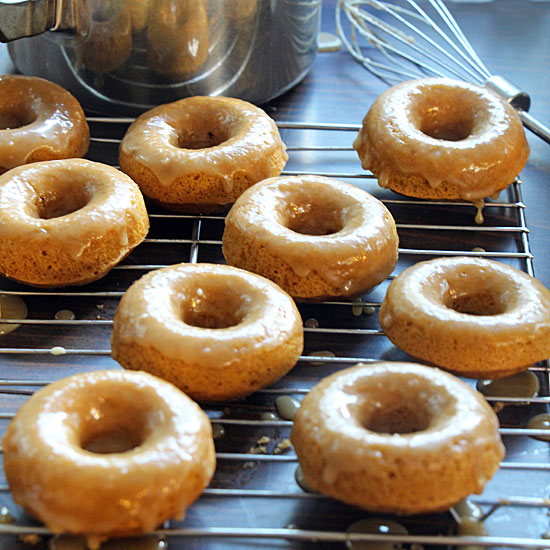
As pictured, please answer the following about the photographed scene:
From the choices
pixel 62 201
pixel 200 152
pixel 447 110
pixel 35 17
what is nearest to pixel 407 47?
pixel 447 110

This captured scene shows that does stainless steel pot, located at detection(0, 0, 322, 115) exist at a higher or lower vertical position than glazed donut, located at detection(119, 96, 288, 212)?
higher

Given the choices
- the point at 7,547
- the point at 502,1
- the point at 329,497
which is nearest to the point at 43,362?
the point at 7,547

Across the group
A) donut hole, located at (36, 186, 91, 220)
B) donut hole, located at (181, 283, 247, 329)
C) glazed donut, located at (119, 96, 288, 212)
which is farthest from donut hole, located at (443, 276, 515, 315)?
donut hole, located at (36, 186, 91, 220)

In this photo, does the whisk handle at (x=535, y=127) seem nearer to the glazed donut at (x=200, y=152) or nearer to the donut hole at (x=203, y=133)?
the glazed donut at (x=200, y=152)

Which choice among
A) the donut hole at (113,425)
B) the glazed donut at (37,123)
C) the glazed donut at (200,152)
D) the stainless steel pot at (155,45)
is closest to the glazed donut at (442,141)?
the glazed donut at (200,152)

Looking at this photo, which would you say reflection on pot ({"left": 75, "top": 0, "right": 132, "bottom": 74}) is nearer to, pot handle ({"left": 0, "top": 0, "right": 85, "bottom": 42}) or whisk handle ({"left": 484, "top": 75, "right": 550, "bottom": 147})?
pot handle ({"left": 0, "top": 0, "right": 85, "bottom": 42})
